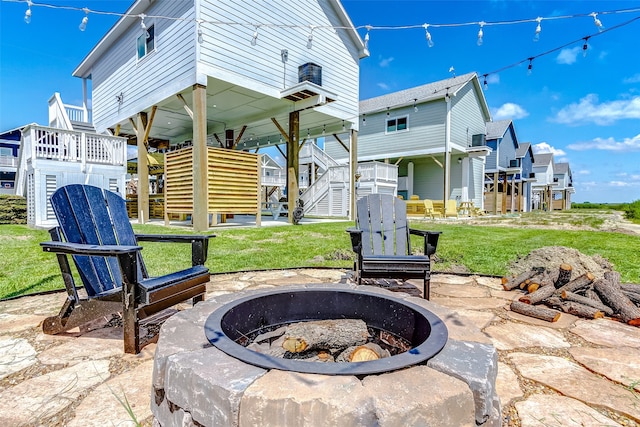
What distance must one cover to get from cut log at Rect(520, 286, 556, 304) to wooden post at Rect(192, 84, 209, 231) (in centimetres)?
672

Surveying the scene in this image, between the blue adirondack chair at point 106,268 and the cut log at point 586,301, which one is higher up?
the blue adirondack chair at point 106,268

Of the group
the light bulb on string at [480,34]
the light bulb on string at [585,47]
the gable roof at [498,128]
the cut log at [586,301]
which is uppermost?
the gable roof at [498,128]

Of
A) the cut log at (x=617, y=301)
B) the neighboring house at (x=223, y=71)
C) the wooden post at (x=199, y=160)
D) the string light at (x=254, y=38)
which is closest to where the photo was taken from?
the cut log at (x=617, y=301)

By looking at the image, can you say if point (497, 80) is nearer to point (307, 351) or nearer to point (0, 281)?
point (307, 351)

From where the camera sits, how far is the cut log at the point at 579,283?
2885mm

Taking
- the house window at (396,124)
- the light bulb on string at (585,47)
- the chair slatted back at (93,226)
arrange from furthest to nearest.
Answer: the house window at (396,124) → the light bulb on string at (585,47) → the chair slatted back at (93,226)

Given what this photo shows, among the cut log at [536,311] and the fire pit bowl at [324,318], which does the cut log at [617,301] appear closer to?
the cut log at [536,311]

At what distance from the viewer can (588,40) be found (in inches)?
207

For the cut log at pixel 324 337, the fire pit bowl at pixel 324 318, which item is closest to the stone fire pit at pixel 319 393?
the fire pit bowl at pixel 324 318

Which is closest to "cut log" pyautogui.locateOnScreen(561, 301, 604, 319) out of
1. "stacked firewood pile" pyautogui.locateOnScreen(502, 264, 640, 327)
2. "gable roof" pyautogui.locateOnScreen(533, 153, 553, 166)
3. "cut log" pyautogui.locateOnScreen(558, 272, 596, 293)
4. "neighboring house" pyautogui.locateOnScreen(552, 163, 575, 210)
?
"stacked firewood pile" pyautogui.locateOnScreen(502, 264, 640, 327)

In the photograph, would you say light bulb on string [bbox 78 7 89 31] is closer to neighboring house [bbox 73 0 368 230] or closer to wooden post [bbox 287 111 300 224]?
neighboring house [bbox 73 0 368 230]

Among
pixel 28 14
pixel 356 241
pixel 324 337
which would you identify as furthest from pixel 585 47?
pixel 28 14

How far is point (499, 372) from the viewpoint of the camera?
1.70 metres

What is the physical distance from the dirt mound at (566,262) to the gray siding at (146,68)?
7650 millimetres
